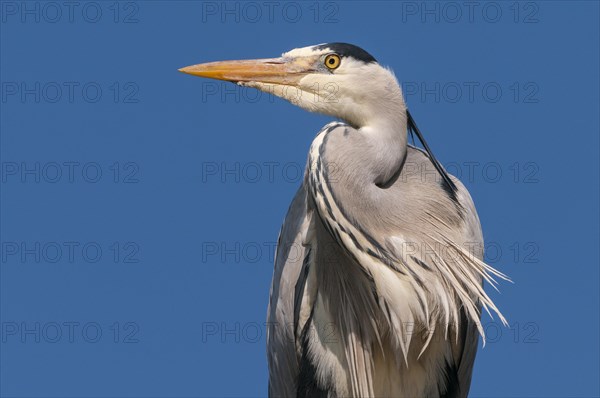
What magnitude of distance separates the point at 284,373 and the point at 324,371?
27cm

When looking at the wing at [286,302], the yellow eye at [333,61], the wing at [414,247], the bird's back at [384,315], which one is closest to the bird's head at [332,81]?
the yellow eye at [333,61]

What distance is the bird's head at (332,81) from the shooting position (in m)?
4.85

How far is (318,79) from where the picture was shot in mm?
4918

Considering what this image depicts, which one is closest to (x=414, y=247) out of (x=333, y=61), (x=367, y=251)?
(x=367, y=251)

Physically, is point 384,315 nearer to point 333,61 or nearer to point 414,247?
point 414,247

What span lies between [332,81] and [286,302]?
107 centimetres

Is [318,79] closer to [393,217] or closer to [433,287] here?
[393,217]

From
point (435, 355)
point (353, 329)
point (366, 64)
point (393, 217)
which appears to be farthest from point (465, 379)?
point (366, 64)

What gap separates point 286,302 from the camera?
5246 mm

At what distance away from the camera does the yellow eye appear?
16.1 ft

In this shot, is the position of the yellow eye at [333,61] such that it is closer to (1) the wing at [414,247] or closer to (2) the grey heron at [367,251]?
(2) the grey heron at [367,251]

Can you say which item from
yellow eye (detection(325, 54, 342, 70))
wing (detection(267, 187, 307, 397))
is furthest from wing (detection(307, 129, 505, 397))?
wing (detection(267, 187, 307, 397))

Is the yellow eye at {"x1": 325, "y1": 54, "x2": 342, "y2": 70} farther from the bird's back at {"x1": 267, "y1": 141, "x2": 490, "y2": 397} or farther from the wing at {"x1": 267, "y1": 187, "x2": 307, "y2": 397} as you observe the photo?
the wing at {"x1": 267, "y1": 187, "x2": 307, "y2": 397}

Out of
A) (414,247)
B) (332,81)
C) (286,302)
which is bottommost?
(286,302)
